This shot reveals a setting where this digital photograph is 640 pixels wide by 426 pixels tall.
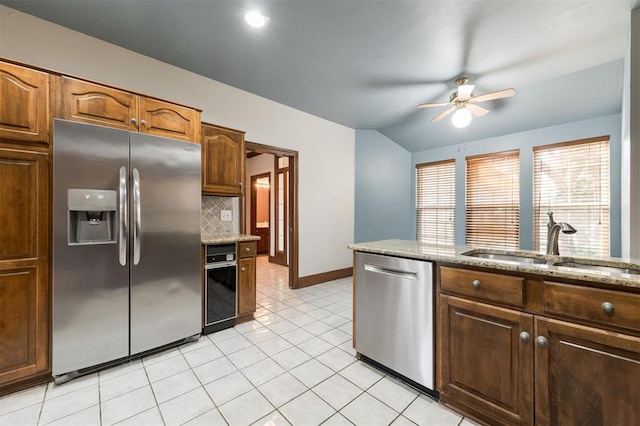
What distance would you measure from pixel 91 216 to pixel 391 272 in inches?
91.1

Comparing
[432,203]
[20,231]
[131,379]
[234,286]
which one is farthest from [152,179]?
[432,203]

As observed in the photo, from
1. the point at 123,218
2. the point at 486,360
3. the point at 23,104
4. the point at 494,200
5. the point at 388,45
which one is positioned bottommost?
the point at 486,360

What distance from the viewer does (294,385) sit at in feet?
6.01

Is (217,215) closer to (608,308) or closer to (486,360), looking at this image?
(486,360)

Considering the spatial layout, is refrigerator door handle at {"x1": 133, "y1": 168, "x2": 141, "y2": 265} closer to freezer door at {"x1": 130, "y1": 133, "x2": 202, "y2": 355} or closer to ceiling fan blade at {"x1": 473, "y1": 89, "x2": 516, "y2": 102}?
freezer door at {"x1": 130, "y1": 133, "x2": 202, "y2": 355}

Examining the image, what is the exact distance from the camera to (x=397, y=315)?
1832mm

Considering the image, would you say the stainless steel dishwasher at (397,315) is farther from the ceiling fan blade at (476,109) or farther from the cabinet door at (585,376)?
the ceiling fan blade at (476,109)

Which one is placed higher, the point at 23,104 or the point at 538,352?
the point at 23,104

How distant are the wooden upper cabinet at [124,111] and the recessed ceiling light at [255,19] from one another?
96cm

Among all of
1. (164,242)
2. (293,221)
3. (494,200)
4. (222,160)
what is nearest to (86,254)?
(164,242)

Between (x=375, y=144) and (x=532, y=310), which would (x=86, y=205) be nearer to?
(x=532, y=310)

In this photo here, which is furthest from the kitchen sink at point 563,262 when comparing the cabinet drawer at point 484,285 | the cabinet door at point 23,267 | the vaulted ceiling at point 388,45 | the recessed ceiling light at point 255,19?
the cabinet door at point 23,267

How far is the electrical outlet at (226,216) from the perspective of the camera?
3.30m

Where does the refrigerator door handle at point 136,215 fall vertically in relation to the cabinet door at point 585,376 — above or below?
above
